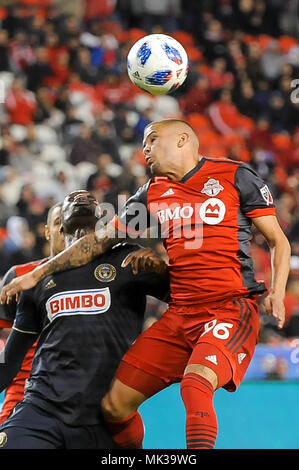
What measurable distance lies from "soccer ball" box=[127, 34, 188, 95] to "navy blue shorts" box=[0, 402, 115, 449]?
190cm

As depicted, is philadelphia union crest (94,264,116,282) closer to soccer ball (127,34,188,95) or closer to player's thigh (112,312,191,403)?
player's thigh (112,312,191,403)

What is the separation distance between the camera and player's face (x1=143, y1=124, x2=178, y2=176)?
4.39m

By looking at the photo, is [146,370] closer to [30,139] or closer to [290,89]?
[30,139]

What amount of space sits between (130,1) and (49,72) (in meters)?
2.81

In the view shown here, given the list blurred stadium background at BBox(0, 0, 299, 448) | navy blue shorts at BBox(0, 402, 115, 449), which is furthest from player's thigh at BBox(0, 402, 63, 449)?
blurred stadium background at BBox(0, 0, 299, 448)

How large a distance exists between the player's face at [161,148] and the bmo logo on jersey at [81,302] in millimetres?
738

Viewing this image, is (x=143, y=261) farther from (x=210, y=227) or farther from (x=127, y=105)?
(x=127, y=105)

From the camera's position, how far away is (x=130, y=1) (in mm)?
14461

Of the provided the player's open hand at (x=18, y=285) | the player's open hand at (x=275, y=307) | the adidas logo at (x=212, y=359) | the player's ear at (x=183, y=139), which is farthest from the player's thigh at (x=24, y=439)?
the player's ear at (x=183, y=139)

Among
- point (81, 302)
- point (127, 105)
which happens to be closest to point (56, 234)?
point (81, 302)

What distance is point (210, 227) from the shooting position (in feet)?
13.8

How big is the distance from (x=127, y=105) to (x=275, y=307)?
868 centimetres

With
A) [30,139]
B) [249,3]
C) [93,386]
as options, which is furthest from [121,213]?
[249,3]

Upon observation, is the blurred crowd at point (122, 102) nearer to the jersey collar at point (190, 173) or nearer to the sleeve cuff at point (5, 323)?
the sleeve cuff at point (5, 323)
